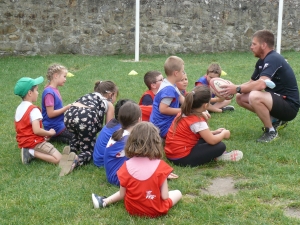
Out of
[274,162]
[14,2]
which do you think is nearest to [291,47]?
[14,2]

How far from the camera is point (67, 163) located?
17.4 feet

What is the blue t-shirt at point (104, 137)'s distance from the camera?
16.8 feet

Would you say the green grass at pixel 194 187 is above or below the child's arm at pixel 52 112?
below

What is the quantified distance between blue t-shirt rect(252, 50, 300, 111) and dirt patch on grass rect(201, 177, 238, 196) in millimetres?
1845

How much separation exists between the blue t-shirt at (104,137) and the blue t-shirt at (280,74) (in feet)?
7.34

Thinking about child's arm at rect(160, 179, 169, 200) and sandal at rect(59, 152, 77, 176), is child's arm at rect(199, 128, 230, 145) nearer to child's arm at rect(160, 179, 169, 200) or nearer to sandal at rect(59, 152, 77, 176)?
child's arm at rect(160, 179, 169, 200)

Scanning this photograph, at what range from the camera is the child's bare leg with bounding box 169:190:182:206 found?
421cm

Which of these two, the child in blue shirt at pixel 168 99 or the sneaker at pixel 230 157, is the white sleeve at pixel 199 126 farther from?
the child in blue shirt at pixel 168 99

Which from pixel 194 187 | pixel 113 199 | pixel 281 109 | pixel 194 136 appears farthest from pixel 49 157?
pixel 281 109

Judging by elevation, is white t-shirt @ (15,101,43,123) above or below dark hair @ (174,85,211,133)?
below

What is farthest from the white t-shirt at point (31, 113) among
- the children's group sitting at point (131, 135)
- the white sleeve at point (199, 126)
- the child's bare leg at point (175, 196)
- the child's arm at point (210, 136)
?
the child's bare leg at point (175, 196)

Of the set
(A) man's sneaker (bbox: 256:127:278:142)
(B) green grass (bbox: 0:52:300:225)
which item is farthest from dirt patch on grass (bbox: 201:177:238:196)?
(A) man's sneaker (bbox: 256:127:278:142)

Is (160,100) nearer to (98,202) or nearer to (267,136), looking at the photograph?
(267,136)

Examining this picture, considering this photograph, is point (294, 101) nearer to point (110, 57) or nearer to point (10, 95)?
point (10, 95)
